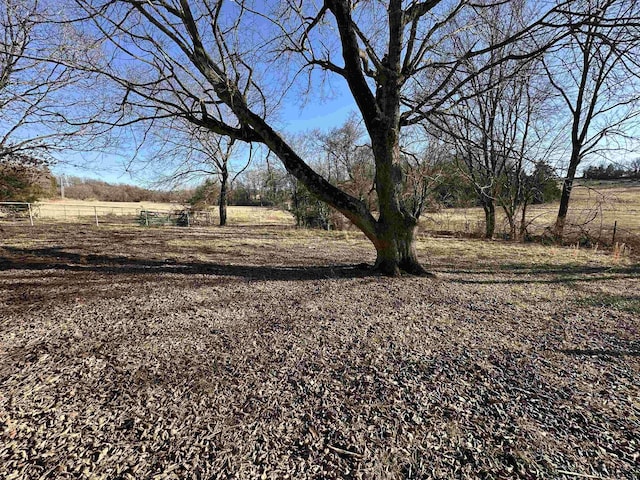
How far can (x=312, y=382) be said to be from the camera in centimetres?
192

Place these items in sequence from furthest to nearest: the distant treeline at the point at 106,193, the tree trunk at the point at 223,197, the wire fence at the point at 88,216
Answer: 1. the distant treeline at the point at 106,193
2. the tree trunk at the point at 223,197
3. the wire fence at the point at 88,216

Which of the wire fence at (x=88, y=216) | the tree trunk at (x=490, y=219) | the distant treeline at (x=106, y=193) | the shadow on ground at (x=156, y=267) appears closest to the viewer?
the shadow on ground at (x=156, y=267)

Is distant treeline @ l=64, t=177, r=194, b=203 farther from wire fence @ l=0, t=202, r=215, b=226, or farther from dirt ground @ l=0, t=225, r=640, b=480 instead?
dirt ground @ l=0, t=225, r=640, b=480

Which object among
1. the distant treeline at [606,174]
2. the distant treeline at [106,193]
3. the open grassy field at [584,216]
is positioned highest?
the distant treeline at [106,193]

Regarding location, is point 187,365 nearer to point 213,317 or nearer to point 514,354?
point 213,317

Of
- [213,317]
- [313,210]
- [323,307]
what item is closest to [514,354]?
[323,307]

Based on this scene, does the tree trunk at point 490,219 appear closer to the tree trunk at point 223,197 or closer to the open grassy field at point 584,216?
the open grassy field at point 584,216

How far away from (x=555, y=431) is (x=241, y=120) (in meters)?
5.20

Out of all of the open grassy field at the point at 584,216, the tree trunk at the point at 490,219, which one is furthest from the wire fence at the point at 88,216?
the tree trunk at the point at 490,219

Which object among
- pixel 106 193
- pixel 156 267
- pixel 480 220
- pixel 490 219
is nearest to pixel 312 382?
pixel 156 267

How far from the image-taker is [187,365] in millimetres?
2066

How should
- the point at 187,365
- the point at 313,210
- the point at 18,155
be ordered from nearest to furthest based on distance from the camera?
the point at 187,365, the point at 18,155, the point at 313,210

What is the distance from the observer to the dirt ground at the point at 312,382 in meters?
1.33

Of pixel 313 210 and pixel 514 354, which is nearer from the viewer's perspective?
pixel 514 354
